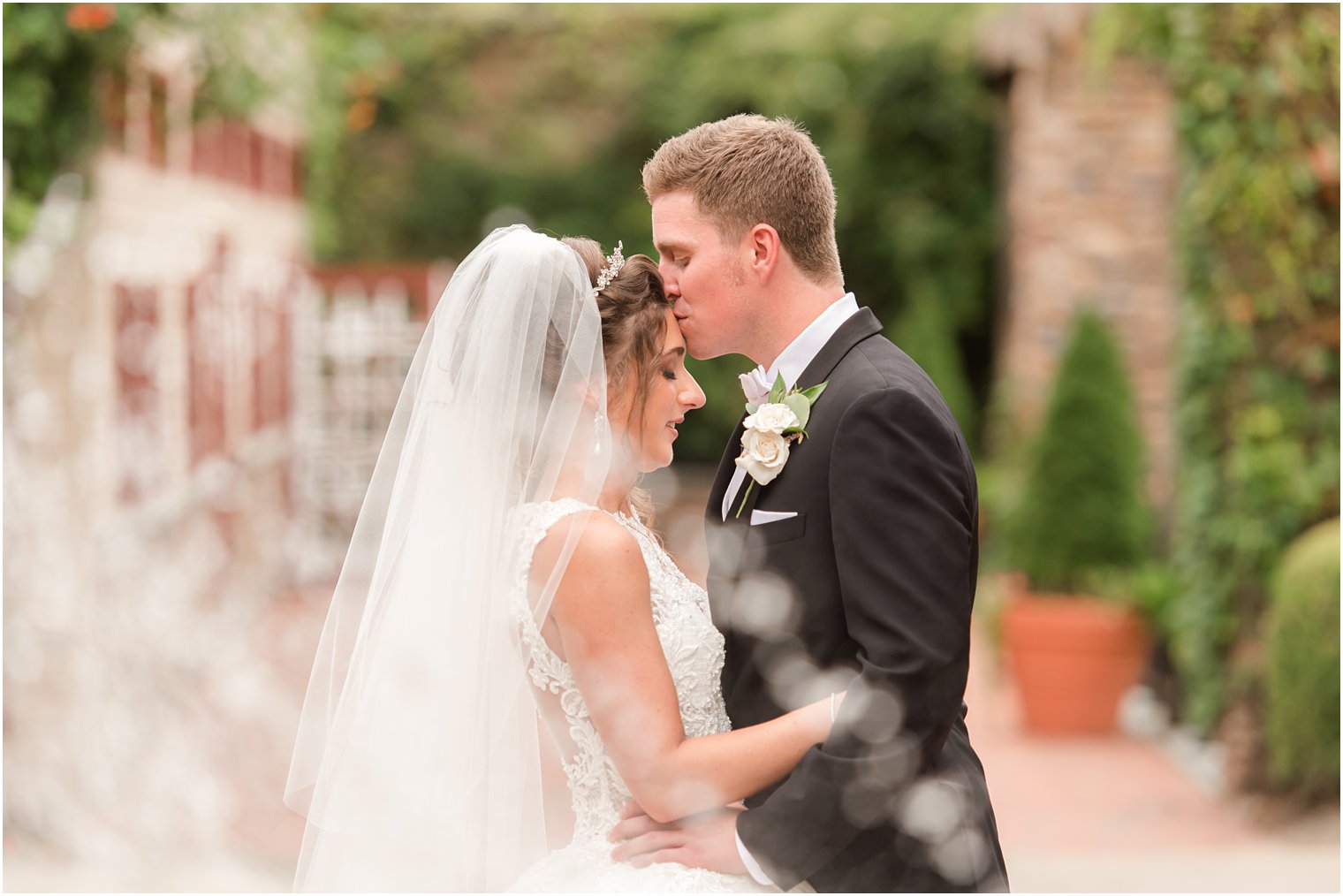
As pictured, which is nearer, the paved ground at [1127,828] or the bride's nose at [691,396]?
the bride's nose at [691,396]

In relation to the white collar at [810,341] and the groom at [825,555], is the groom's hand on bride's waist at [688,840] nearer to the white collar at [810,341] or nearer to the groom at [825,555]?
the groom at [825,555]

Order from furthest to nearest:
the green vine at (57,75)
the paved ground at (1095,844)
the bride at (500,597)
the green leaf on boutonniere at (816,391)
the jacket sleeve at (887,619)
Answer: the paved ground at (1095,844), the green vine at (57,75), the bride at (500,597), the green leaf on boutonniere at (816,391), the jacket sleeve at (887,619)

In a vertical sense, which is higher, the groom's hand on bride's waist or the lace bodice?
the lace bodice

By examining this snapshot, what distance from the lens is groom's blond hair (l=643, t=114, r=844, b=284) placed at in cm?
227

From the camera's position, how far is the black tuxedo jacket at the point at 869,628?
1.99m

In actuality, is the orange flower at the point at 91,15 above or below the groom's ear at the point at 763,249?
above

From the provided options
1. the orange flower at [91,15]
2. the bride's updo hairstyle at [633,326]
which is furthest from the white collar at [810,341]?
the orange flower at [91,15]

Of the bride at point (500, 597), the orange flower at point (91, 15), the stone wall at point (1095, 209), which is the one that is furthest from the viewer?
the stone wall at point (1095, 209)

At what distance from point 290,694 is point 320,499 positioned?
11.3 feet

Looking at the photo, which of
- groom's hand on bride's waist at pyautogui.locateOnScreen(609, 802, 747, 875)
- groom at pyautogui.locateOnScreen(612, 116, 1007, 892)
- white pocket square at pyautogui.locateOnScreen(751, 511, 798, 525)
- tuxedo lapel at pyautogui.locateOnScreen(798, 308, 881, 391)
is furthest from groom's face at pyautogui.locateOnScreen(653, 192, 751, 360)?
groom's hand on bride's waist at pyautogui.locateOnScreen(609, 802, 747, 875)

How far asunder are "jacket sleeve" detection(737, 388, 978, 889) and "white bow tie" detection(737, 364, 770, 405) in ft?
1.14

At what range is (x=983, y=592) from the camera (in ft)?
31.0

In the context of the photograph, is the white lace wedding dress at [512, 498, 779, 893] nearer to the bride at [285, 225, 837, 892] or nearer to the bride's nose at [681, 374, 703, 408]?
the bride at [285, 225, 837, 892]

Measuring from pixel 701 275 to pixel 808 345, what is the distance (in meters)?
0.22
